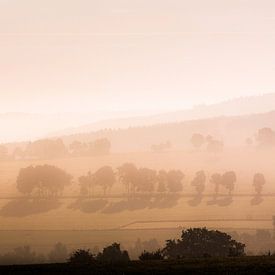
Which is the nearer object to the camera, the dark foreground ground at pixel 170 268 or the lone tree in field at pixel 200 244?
the dark foreground ground at pixel 170 268

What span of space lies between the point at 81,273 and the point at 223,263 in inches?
740

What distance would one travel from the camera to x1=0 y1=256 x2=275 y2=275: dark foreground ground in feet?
198

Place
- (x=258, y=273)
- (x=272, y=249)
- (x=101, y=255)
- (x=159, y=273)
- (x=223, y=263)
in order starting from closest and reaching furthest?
1. (x=258, y=273)
2. (x=159, y=273)
3. (x=223, y=263)
4. (x=101, y=255)
5. (x=272, y=249)

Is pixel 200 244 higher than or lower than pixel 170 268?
lower

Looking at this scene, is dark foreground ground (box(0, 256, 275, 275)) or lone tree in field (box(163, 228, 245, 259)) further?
lone tree in field (box(163, 228, 245, 259))

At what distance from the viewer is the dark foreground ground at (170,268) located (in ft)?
198

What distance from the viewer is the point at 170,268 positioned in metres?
63.3

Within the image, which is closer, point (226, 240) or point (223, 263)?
point (223, 263)

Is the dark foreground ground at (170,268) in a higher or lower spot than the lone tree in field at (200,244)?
higher

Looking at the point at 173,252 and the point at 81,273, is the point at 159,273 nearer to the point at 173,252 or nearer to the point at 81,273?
the point at 81,273

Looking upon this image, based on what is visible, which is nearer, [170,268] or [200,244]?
[170,268]

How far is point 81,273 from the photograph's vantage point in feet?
201

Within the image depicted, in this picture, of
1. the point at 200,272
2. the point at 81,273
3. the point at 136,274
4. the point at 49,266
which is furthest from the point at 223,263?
the point at 49,266

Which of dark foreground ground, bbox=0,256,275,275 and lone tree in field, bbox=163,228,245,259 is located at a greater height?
dark foreground ground, bbox=0,256,275,275
